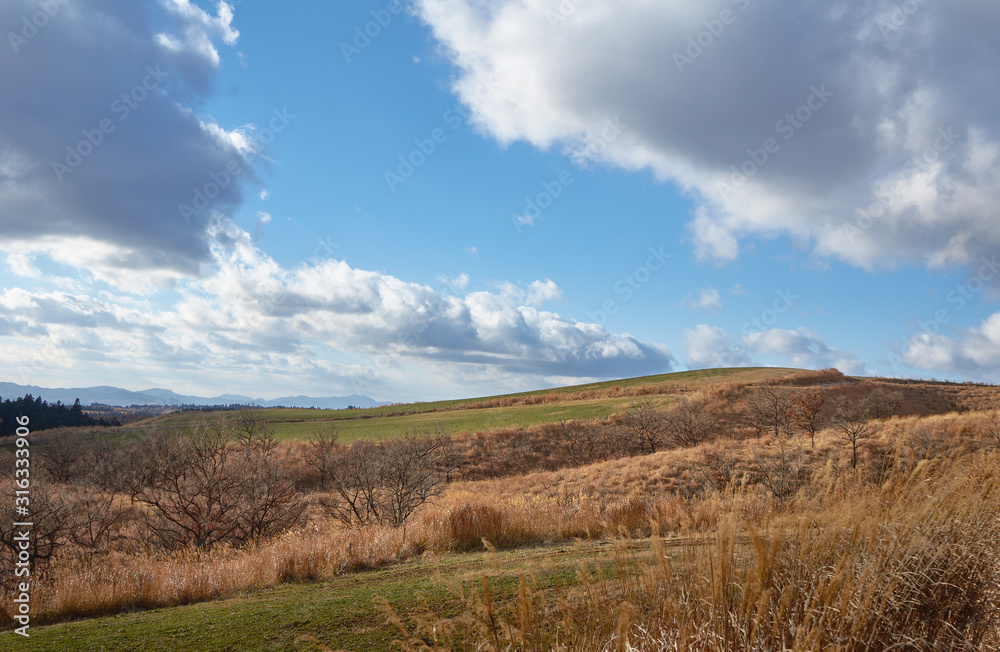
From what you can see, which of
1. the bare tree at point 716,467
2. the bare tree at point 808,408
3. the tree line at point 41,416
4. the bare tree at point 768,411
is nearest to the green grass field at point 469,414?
the bare tree at point 768,411

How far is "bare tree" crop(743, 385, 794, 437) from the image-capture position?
43.8 m

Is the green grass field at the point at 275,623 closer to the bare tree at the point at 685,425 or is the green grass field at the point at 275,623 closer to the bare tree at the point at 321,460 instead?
the bare tree at the point at 321,460

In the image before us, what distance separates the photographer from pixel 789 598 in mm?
3168

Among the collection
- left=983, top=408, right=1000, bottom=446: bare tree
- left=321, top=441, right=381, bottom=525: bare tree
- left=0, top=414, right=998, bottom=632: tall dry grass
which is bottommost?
left=321, top=441, right=381, bottom=525: bare tree

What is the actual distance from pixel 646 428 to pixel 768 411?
11.9m

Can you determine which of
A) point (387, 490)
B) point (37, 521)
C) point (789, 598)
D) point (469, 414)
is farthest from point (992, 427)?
point (469, 414)

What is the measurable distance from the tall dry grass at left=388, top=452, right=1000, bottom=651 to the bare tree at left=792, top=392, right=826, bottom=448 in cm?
4563

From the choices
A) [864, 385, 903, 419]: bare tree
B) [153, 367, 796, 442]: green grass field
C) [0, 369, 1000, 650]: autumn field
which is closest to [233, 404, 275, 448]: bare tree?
[153, 367, 796, 442]: green grass field

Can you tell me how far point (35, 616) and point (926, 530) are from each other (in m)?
10.2

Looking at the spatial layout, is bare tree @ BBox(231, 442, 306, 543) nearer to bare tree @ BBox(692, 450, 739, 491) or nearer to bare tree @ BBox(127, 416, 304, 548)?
bare tree @ BBox(127, 416, 304, 548)

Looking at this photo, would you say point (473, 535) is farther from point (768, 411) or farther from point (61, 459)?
point (61, 459)

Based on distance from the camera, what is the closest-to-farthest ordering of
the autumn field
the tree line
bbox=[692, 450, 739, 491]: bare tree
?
the autumn field < bbox=[692, 450, 739, 491]: bare tree < the tree line

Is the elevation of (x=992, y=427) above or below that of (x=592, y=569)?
below

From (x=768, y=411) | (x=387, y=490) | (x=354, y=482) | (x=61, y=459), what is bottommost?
(x=387, y=490)
